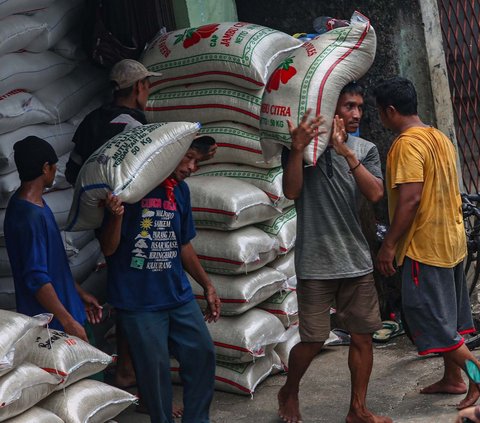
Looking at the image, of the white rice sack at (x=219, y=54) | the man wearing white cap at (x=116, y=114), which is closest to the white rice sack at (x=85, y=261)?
the man wearing white cap at (x=116, y=114)

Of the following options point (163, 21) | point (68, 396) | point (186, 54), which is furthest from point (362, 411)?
point (163, 21)

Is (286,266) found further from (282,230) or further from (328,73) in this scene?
(328,73)

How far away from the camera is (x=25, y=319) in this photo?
4.21 m

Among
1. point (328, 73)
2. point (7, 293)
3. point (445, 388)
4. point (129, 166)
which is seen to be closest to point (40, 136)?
point (7, 293)

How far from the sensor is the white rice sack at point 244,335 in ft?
19.0

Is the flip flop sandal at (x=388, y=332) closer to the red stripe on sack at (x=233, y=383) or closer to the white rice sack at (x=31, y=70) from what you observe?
the red stripe on sack at (x=233, y=383)

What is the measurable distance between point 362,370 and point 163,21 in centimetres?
264

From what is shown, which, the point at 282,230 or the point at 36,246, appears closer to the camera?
the point at 36,246

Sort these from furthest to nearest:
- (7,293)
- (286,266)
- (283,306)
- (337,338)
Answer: (337,338)
(286,266)
(283,306)
(7,293)

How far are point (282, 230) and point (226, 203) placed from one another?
1.80 ft

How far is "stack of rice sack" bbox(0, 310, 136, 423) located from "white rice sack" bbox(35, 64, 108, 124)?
69.1 inches

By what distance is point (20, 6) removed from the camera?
5336 millimetres

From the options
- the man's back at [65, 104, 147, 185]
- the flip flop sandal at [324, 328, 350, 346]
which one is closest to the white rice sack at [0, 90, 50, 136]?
the man's back at [65, 104, 147, 185]

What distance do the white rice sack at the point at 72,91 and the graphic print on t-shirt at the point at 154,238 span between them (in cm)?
118
